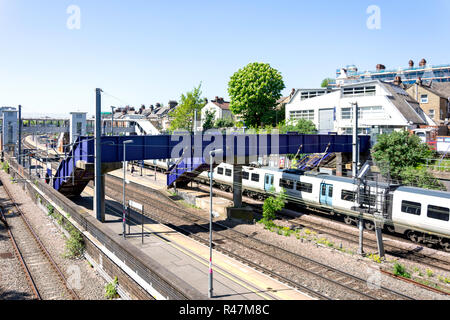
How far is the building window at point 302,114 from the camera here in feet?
189

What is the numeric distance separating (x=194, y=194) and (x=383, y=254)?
21.0 metres

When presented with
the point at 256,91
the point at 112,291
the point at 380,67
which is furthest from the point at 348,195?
the point at 380,67

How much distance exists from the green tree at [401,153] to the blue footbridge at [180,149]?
4944mm

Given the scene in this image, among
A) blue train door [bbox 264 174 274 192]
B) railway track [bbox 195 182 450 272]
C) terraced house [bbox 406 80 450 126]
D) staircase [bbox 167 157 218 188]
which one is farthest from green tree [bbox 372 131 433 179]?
terraced house [bbox 406 80 450 126]

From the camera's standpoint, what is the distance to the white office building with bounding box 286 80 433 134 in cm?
4725

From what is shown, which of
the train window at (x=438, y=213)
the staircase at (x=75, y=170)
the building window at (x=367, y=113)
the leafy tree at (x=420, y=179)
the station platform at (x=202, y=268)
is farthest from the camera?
the building window at (x=367, y=113)

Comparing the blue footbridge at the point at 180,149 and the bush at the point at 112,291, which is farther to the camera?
the blue footbridge at the point at 180,149

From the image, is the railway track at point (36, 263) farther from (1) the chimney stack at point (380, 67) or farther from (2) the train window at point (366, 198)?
(1) the chimney stack at point (380, 67)

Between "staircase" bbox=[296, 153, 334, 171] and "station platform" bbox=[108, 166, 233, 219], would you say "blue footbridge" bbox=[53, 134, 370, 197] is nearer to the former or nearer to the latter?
"station platform" bbox=[108, 166, 233, 219]

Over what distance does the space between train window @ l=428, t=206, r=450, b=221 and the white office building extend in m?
24.3

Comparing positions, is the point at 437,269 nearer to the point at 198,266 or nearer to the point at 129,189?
the point at 198,266

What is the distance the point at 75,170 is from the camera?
2705 centimetres

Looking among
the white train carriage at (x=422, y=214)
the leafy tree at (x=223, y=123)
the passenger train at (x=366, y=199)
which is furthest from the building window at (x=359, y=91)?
the white train carriage at (x=422, y=214)
